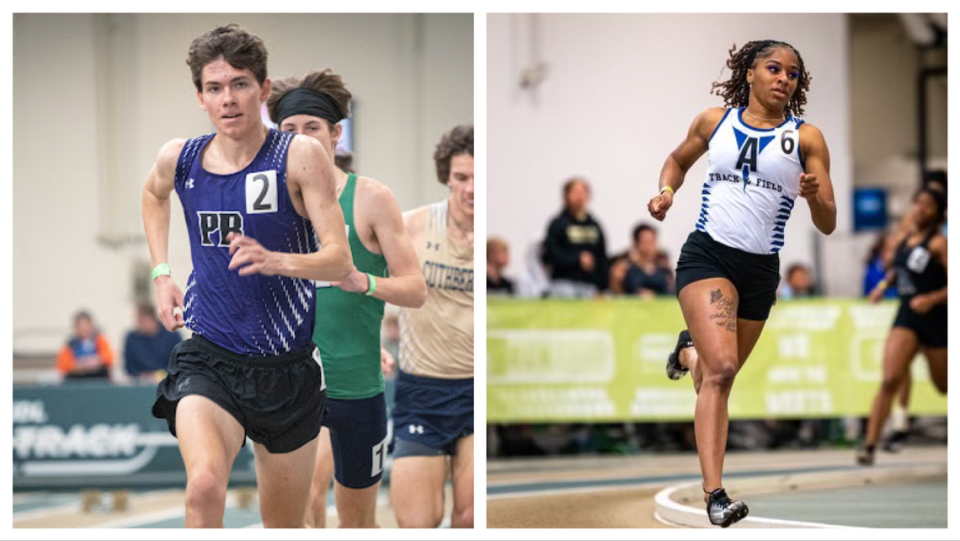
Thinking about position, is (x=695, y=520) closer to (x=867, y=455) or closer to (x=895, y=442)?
→ (x=867, y=455)

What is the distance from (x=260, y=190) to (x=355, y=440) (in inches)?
58.8

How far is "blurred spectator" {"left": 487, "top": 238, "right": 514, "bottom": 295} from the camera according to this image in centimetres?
1206

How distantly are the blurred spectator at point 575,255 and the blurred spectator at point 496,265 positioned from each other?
44cm

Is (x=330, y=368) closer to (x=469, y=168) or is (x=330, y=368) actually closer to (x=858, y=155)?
(x=469, y=168)

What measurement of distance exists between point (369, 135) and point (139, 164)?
29.7 feet

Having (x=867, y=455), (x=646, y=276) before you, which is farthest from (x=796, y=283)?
(x=867, y=455)

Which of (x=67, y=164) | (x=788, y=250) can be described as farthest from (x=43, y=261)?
(x=788, y=250)

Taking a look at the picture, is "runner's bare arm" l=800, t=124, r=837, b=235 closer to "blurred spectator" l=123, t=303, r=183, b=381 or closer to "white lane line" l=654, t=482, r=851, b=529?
"white lane line" l=654, t=482, r=851, b=529

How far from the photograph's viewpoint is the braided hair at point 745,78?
6.08m

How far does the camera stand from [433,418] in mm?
7000

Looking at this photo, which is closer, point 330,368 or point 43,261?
point 330,368

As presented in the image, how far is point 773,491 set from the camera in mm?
8555

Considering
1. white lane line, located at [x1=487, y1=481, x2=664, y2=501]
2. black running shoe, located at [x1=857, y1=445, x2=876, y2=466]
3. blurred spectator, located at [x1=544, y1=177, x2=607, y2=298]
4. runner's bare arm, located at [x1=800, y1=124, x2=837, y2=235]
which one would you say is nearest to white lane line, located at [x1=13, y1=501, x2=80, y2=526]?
white lane line, located at [x1=487, y1=481, x2=664, y2=501]

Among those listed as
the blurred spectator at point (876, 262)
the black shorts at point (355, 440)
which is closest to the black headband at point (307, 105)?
the black shorts at point (355, 440)
